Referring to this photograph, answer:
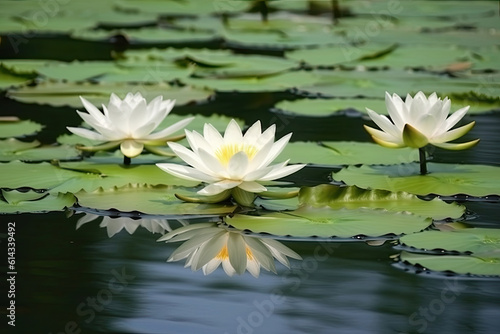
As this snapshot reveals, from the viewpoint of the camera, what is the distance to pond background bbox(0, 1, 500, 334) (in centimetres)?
169

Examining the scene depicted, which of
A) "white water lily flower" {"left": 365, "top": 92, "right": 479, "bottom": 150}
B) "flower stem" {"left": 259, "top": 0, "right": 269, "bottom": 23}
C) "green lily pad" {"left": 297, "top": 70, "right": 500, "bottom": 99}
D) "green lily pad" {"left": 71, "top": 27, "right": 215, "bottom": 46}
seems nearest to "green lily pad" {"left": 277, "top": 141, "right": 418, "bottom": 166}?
"white water lily flower" {"left": 365, "top": 92, "right": 479, "bottom": 150}

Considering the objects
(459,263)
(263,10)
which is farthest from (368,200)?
(263,10)

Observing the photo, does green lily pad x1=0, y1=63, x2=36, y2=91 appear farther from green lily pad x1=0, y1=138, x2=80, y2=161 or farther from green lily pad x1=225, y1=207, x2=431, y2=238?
green lily pad x1=225, y1=207, x2=431, y2=238

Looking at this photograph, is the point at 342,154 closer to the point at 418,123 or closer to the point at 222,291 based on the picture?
the point at 418,123

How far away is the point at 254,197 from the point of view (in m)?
2.38

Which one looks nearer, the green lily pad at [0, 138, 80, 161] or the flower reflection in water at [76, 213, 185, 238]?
the flower reflection in water at [76, 213, 185, 238]

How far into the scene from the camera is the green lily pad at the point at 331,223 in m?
2.17

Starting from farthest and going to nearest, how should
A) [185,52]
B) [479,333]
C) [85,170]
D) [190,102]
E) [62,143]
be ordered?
[185,52]
[190,102]
[62,143]
[85,170]
[479,333]

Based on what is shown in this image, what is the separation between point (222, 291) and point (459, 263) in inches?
20.0

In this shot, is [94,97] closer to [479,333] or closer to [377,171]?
[377,171]

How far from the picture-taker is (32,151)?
9.58 ft

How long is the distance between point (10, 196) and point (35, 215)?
0.11m

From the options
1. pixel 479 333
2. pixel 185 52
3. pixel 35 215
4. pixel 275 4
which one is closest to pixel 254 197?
pixel 35 215

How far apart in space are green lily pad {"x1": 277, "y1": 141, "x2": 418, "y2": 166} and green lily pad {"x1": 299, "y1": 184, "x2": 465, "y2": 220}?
42 cm
